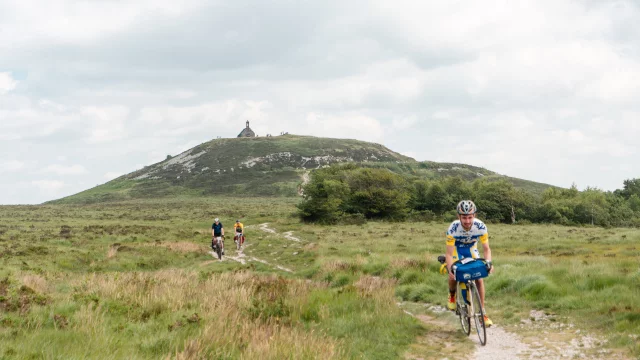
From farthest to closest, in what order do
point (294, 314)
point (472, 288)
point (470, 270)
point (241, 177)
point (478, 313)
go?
point (241, 177) → point (294, 314) → point (472, 288) → point (478, 313) → point (470, 270)

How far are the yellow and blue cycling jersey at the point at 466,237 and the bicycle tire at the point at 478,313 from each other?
0.74m

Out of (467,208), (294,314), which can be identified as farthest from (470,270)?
(294,314)

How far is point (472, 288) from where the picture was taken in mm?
8906

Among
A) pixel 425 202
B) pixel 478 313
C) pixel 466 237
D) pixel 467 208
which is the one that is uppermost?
A: pixel 425 202

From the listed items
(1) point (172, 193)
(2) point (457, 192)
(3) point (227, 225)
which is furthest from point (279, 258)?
(1) point (172, 193)

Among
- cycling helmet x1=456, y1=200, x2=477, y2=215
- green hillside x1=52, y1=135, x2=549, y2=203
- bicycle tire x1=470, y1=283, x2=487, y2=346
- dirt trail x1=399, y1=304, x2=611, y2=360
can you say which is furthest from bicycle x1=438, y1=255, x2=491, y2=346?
green hillside x1=52, y1=135, x2=549, y2=203

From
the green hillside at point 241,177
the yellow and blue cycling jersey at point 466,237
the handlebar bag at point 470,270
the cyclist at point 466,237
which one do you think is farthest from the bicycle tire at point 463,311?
the green hillside at point 241,177

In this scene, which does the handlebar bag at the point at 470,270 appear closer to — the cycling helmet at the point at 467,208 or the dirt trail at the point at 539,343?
the cycling helmet at the point at 467,208

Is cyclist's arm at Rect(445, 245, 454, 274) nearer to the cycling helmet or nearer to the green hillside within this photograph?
the cycling helmet

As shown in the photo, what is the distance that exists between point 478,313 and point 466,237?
1.48 metres

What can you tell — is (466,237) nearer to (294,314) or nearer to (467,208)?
(467,208)

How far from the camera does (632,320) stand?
8.98 m

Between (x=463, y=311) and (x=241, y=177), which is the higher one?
(x=241, y=177)

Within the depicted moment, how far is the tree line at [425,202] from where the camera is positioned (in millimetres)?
61009
